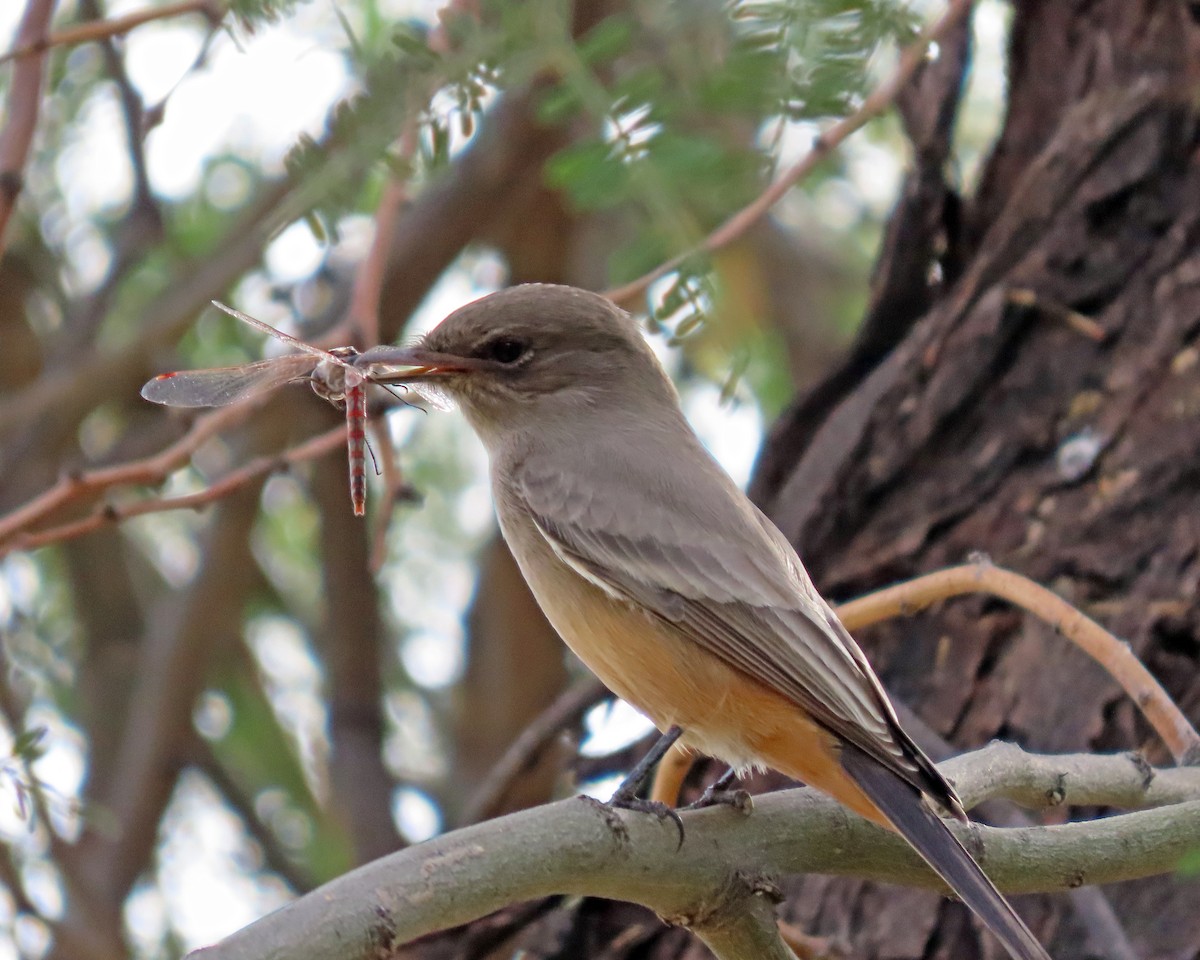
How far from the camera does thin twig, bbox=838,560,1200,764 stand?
3689 millimetres

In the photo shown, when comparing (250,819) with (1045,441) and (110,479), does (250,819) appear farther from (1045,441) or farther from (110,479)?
(1045,441)

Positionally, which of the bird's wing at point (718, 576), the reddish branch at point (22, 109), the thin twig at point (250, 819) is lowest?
the bird's wing at point (718, 576)

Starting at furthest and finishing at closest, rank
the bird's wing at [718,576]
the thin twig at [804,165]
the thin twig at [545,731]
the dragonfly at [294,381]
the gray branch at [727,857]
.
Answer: the thin twig at [545,731], the thin twig at [804,165], the dragonfly at [294,381], the bird's wing at [718,576], the gray branch at [727,857]

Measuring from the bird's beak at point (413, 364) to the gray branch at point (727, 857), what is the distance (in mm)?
1521

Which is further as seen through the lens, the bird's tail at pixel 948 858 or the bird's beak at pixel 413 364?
the bird's beak at pixel 413 364

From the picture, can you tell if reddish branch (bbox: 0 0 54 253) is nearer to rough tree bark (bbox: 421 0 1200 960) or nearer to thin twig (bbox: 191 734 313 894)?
rough tree bark (bbox: 421 0 1200 960)

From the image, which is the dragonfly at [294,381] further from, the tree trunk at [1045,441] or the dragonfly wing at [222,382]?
the tree trunk at [1045,441]

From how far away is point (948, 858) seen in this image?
9.83 ft

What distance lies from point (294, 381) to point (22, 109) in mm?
1058

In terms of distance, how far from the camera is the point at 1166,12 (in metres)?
5.52

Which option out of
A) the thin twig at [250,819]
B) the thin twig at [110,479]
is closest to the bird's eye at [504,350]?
the thin twig at [110,479]

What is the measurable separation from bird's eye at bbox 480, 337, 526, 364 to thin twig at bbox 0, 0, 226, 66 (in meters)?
1.18

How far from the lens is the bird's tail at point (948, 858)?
2.92 meters

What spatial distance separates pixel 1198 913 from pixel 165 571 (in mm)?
5596
